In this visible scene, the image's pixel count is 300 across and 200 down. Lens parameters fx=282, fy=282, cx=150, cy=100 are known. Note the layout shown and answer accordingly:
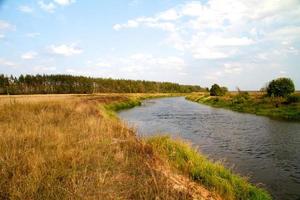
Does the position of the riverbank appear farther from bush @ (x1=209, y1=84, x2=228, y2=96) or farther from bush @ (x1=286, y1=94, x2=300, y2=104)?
bush @ (x1=209, y1=84, x2=228, y2=96)

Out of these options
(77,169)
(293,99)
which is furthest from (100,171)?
(293,99)

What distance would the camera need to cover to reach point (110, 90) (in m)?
140

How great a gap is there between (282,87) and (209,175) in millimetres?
35802

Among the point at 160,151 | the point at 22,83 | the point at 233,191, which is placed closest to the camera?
the point at 233,191

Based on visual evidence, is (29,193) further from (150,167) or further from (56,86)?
(56,86)

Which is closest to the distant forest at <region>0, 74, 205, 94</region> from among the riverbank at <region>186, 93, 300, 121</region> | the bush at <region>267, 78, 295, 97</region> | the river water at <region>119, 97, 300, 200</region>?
the riverbank at <region>186, 93, 300, 121</region>

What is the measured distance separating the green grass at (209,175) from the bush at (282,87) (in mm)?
33813

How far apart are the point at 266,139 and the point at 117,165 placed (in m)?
14.7

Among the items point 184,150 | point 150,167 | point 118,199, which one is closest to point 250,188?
point 184,150

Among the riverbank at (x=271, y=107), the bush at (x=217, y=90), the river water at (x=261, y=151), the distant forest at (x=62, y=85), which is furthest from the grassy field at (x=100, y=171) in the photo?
the distant forest at (x=62, y=85)

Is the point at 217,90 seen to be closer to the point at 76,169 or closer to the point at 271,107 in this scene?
the point at 271,107

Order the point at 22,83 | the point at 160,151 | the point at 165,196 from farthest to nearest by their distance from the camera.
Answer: the point at 22,83
the point at 160,151
the point at 165,196

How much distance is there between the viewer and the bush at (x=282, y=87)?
40.2 m

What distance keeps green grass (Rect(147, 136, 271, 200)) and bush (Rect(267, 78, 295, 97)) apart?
33.8m
